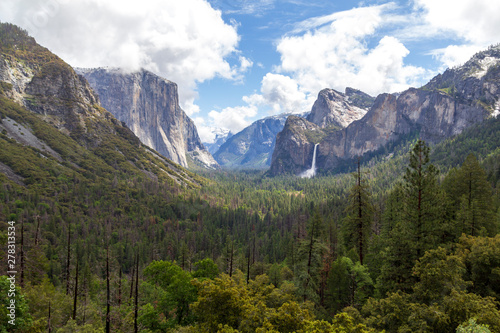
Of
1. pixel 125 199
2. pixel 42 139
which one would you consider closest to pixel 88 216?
pixel 125 199

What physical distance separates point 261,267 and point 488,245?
4035 cm

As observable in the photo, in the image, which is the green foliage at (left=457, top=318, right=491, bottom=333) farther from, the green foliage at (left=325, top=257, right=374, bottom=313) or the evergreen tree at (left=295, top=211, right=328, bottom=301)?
the green foliage at (left=325, top=257, right=374, bottom=313)

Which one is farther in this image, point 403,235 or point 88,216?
point 88,216

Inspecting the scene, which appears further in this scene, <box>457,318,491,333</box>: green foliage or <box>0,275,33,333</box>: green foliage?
<box>0,275,33,333</box>: green foliage

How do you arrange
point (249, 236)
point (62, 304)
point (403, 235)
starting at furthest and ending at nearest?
point (249, 236) < point (62, 304) < point (403, 235)

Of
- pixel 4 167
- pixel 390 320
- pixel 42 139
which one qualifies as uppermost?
pixel 42 139

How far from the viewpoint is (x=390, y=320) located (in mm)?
17844

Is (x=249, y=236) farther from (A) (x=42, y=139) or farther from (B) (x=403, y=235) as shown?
(A) (x=42, y=139)

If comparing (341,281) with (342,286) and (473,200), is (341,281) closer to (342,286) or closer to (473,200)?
(342,286)

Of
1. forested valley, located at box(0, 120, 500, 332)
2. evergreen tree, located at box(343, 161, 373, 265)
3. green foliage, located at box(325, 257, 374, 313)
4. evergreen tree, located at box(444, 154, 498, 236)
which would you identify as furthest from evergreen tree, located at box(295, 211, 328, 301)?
evergreen tree, located at box(444, 154, 498, 236)

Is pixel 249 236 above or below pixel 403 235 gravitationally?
below

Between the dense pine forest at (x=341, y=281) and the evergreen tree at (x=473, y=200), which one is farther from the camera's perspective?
the evergreen tree at (x=473, y=200)

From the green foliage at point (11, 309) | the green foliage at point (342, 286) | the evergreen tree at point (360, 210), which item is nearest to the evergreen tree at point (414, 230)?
the evergreen tree at point (360, 210)

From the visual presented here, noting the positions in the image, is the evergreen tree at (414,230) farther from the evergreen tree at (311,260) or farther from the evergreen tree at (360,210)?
the evergreen tree at (311,260)
